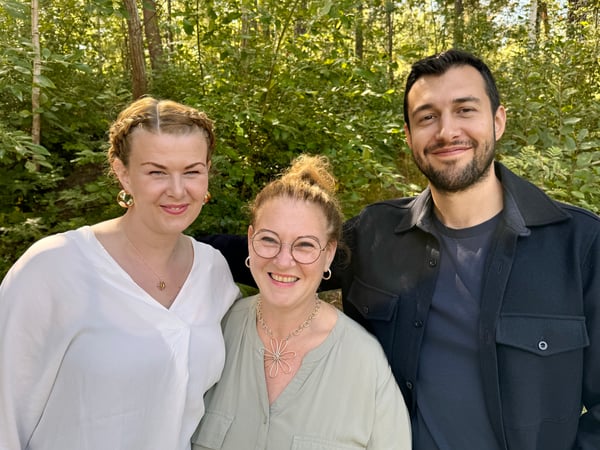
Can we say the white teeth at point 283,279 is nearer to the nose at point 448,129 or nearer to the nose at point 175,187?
the nose at point 175,187

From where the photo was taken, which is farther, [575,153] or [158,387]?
[575,153]

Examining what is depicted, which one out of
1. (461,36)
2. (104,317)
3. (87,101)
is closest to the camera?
(104,317)

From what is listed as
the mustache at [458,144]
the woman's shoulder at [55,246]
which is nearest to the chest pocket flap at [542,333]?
the mustache at [458,144]

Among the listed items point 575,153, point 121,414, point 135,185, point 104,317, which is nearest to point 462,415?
point 121,414

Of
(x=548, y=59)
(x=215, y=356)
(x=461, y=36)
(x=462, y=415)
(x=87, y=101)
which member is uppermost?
(x=461, y=36)

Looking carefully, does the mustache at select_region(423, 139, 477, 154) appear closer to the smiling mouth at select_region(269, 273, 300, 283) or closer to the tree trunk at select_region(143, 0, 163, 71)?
the smiling mouth at select_region(269, 273, 300, 283)

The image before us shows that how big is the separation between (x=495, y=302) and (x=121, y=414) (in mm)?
1420

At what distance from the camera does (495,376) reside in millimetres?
1827

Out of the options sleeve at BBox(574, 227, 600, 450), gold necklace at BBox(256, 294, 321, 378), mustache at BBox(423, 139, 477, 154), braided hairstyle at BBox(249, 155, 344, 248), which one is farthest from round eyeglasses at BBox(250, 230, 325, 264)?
sleeve at BBox(574, 227, 600, 450)

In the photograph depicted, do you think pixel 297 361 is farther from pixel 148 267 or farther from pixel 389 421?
pixel 148 267

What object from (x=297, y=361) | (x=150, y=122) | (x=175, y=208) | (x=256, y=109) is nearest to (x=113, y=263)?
(x=175, y=208)

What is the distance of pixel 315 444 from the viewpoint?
1.77 metres

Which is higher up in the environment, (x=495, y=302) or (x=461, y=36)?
(x=461, y=36)

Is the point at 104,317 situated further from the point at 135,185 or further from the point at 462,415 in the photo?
the point at 462,415
